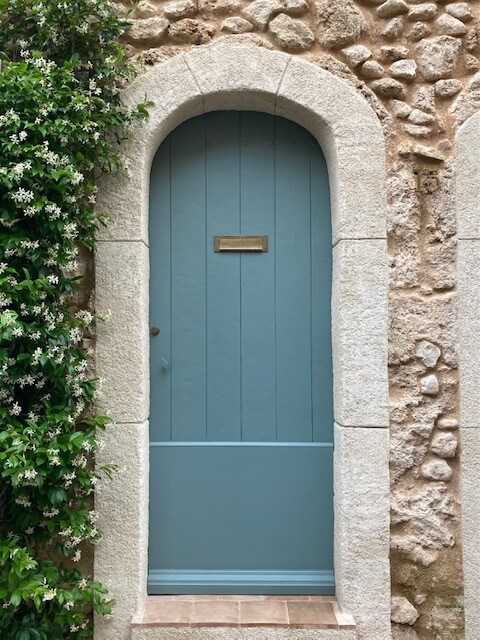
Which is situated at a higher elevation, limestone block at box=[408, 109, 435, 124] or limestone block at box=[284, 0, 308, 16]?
limestone block at box=[284, 0, 308, 16]

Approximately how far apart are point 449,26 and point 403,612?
2.82 m

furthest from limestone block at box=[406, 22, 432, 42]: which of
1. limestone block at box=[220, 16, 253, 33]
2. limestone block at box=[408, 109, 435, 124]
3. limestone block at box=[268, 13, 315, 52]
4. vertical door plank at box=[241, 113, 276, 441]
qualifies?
vertical door plank at box=[241, 113, 276, 441]

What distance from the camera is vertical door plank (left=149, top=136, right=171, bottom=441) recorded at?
8.36ft

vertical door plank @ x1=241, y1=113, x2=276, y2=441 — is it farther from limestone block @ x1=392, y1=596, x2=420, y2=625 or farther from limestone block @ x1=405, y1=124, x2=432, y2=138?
limestone block @ x1=392, y1=596, x2=420, y2=625

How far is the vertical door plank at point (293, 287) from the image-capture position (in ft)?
8.36

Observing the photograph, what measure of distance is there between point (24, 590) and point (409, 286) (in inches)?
83.9

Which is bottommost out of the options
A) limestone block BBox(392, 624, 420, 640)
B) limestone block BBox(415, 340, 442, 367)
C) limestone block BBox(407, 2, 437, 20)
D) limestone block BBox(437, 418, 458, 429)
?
limestone block BBox(392, 624, 420, 640)

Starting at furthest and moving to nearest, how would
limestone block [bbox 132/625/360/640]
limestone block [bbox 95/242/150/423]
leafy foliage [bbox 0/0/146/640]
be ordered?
limestone block [bbox 95/242/150/423] → limestone block [bbox 132/625/360/640] → leafy foliage [bbox 0/0/146/640]

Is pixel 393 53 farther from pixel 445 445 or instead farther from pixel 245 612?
pixel 245 612

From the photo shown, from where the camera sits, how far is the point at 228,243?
2562mm

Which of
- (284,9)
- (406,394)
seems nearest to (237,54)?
(284,9)

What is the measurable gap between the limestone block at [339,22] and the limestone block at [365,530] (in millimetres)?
1898

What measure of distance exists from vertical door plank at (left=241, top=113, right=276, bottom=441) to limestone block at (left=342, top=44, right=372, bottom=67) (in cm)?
62

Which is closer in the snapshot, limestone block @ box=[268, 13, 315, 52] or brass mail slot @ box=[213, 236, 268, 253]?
limestone block @ box=[268, 13, 315, 52]
